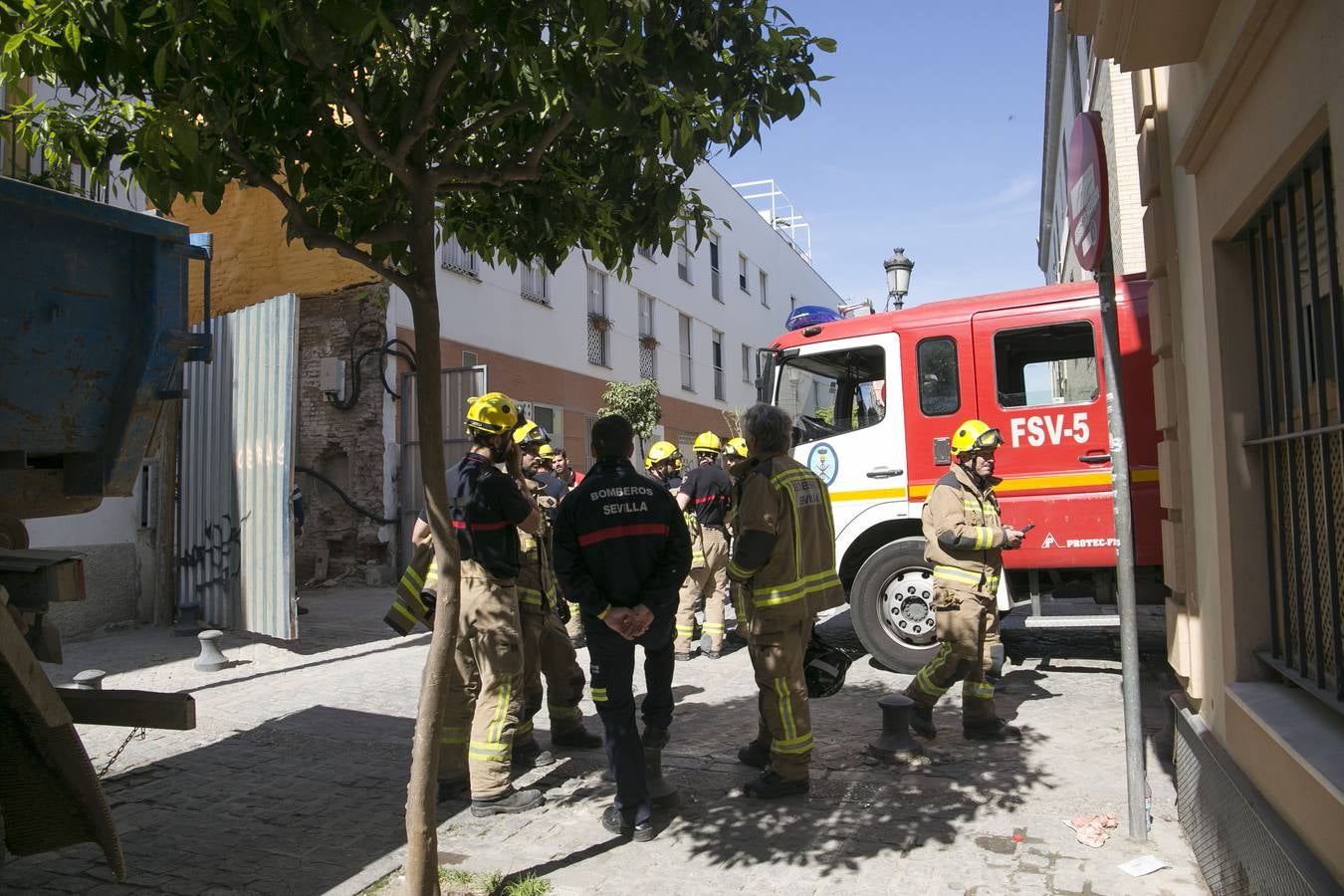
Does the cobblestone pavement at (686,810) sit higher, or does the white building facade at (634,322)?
the white building facade at (634,322)

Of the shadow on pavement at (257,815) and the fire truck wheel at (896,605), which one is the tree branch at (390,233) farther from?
the fire truck wheel at (896,605)

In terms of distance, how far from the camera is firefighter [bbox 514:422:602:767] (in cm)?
509

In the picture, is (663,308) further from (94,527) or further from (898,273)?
(94,527)

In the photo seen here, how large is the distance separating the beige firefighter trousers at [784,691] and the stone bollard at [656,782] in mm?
520

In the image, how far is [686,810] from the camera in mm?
4418

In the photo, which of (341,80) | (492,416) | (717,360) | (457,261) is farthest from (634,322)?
(341,80)

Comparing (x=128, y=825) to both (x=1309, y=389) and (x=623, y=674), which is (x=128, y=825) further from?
(x=1309, y=389)

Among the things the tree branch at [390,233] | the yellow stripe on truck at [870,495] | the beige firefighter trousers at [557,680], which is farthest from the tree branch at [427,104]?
the yellow stripe on truck at [870,495]

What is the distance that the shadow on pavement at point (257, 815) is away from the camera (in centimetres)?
373

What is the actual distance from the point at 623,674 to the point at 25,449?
2.44 meters

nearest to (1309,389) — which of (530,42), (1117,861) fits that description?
(1117,861)

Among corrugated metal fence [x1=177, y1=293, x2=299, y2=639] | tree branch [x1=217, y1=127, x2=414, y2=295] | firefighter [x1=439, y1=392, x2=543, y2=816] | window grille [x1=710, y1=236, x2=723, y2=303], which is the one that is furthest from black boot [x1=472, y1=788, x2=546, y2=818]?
window grille [x1=710, y1=236, x2=723, y2=303]

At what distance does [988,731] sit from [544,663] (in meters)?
2.52

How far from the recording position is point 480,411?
466cm
